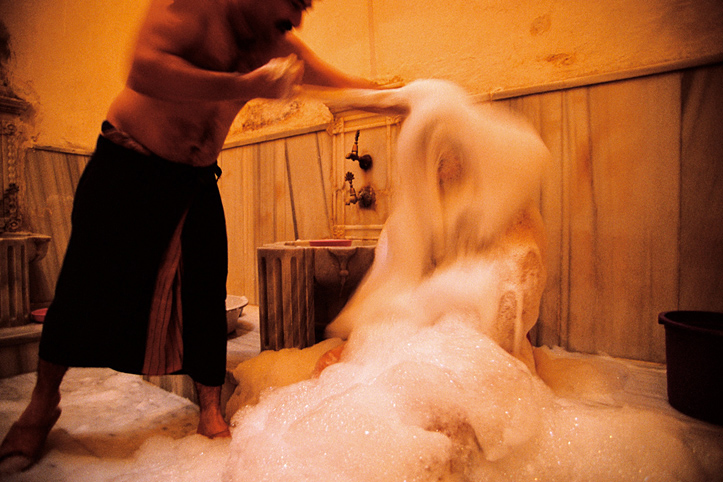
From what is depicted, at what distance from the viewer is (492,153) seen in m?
1.18

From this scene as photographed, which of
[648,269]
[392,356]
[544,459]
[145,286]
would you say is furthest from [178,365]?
[648,269]

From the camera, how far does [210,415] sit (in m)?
1.27

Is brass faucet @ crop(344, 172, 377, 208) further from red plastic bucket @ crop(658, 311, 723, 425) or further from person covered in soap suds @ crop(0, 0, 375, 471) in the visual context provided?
red plastic bucket @ crop(658, 311, 723, 425)

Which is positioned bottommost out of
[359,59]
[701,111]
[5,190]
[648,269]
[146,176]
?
[648,269]

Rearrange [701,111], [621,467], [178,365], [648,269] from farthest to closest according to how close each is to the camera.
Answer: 1. [648,269]
2. [701,111]
3. [178,365]
4. [621,467]

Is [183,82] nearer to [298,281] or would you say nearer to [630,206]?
[298,281]

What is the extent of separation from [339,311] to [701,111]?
84.1 inches

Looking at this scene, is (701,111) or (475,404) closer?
(475,404)

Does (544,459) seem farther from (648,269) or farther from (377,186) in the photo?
(377,186)

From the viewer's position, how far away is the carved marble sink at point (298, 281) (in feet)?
5.65

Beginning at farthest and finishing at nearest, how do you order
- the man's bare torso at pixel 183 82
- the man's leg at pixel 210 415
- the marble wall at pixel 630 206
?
the marble wall at pixel 630 206, the man's leg at pixel 210 415, the man's bare torso at pixel 183 82

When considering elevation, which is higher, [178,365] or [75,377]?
[178,365]

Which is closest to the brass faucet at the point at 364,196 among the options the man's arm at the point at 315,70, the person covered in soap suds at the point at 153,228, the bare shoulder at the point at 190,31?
the man's arm at the point at 315,70

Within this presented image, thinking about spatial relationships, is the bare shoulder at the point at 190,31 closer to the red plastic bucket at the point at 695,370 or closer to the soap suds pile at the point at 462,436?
the soap suds pile at the point at 462,436
